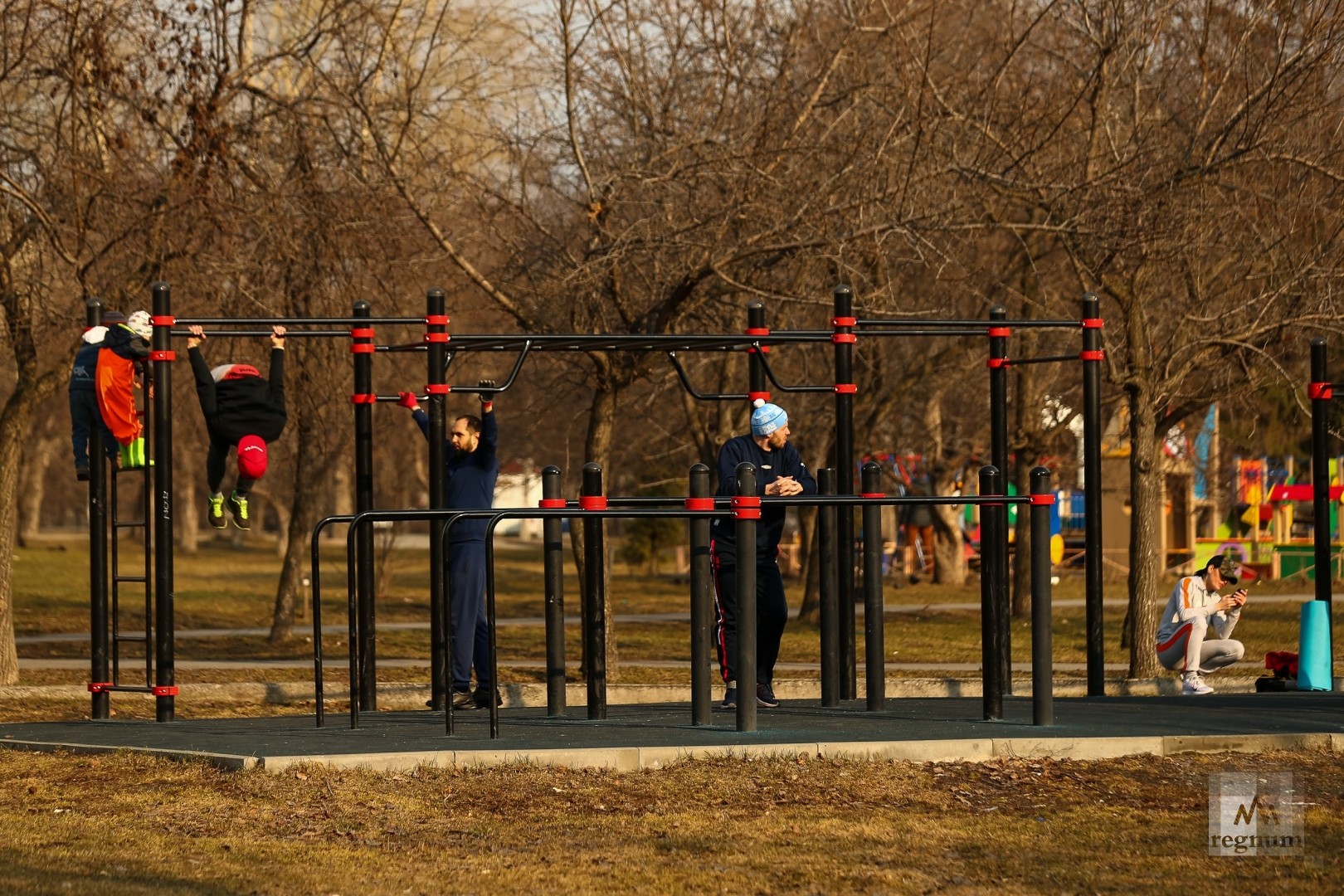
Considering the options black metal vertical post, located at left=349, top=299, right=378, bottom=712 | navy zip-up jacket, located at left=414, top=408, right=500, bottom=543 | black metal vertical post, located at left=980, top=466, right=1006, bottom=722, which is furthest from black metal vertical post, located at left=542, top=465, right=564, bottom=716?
black metal vertical post, located at left=980, top=466, right=1006, bottom=722

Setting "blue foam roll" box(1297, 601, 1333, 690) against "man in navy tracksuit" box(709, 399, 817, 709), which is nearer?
"man in navy tracksuit" box(709, 399, 817, 709)

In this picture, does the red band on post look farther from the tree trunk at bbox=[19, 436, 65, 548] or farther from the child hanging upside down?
the tree trunk at bbox=[19, 436, 65, 548]

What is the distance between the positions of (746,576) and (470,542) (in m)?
2.19

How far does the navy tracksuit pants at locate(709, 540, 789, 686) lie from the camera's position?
32.7ft

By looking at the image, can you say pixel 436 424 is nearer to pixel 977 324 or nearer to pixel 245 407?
pixel 245 407

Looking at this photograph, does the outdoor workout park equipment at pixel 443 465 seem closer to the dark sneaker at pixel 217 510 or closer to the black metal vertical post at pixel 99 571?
the black metal vertical post at pixel 99 571

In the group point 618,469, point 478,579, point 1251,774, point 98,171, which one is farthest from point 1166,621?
point 618,469

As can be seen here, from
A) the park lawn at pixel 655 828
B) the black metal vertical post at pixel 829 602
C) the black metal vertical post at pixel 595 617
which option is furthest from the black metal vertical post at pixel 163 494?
the black metal vertical post at pixel 829 602

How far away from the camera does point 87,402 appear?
10867 millimetres

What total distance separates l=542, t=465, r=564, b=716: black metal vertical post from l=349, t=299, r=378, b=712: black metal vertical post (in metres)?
1.05

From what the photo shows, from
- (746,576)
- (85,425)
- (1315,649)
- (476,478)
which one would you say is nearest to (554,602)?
(476,478)

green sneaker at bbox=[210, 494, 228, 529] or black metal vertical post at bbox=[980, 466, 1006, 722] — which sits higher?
green sneaker at bbox=[210, 494, 228, 529]

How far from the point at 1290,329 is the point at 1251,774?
782cm

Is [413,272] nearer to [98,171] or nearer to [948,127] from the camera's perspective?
[98,171]
